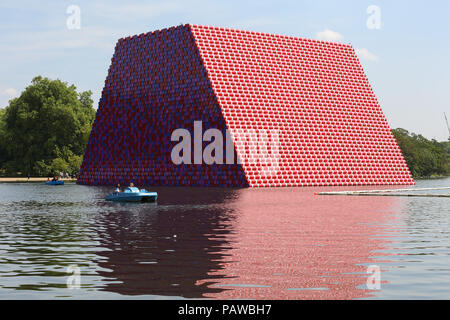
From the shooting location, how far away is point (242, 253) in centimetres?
1945

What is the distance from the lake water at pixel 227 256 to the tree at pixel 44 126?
94.9 meters

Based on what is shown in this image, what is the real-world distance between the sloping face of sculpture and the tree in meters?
33.1

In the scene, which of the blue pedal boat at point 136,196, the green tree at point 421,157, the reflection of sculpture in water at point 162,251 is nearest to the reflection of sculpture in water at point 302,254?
the reflection of sculpture in water at point 162,251

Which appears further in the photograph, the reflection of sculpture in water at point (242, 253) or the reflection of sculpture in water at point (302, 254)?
the reflection of sculpture in water at point (242, 253)

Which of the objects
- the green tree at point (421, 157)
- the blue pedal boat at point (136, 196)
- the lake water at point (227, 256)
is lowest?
the lake water at point (227, 256)

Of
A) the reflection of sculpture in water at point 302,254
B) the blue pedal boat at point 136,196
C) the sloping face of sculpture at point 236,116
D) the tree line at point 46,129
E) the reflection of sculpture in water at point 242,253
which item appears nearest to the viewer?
the reflection of sculpture in water at point 302,254

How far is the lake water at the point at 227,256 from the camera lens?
46.2ft

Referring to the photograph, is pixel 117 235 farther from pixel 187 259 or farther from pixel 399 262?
pixel 399 262

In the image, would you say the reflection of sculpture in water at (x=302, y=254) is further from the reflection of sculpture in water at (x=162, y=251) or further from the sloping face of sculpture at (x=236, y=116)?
the sloping face of sculpture at (x=236, y=116)

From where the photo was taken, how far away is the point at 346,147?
85.9 m

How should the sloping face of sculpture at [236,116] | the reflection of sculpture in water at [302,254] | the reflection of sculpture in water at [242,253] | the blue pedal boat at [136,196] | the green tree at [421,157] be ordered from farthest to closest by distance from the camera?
the green tree at [421,157] < the sloping face of sculpture at [236,116] < the blue pedal boat at [136,196] < the reflection of sculpture in water at [242,253] < the reflection of sculpture in water at [302,254]

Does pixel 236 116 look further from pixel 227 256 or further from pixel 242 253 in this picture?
pixel 227 256

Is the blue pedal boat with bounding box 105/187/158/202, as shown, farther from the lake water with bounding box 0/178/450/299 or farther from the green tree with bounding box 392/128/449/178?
the green tree with bounding box 392/128/449/178
